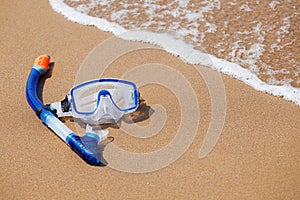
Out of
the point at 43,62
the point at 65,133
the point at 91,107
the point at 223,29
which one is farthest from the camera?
the point at 223,29

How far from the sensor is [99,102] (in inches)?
110

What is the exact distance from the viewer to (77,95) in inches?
114

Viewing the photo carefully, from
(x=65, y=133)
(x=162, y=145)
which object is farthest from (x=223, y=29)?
(x=65, y=133)

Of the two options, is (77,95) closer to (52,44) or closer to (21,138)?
(21,138)

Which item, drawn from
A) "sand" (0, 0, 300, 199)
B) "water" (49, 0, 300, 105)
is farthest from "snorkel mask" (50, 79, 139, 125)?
"water" (49, 0, 300, 105)

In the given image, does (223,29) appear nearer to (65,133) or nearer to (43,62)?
(43,62)

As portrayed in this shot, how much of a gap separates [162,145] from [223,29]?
1465 millimetres

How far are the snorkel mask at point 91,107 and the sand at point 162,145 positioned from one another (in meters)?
0.10

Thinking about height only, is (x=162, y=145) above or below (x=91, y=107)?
below

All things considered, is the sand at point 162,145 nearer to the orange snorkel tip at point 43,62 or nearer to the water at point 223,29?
the orange snorkel tip at point 43,62

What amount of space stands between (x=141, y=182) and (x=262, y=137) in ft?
2.59

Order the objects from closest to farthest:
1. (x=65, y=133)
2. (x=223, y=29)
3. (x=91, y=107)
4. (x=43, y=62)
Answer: (x=65, y=133) → (x=91, y=107) → (x=43, y=62) → (x=223, y=29)

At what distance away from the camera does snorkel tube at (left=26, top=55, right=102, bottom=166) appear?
2617mm

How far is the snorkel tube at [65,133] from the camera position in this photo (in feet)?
8.59
